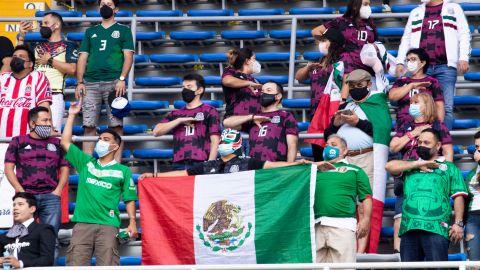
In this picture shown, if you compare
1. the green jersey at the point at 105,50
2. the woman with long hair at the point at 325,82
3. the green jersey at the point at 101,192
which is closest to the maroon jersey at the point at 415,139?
the woman with long hair at the point at 325,82

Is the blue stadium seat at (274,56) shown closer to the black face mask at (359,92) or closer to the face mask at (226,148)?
the black face mask at (359,92)

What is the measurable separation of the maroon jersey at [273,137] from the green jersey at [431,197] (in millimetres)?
1433

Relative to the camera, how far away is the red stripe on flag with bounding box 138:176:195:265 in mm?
10828

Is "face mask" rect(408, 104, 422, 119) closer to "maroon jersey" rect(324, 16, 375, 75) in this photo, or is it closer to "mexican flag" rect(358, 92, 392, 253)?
"mexican flag" rect(358, 92, 392, 253)

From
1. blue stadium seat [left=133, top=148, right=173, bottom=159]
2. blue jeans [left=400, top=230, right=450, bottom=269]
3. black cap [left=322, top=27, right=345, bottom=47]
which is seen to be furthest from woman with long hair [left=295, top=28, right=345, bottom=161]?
blue jeans [left=400, top=230, right=450, bottom=269]

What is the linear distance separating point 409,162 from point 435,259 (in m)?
0.89

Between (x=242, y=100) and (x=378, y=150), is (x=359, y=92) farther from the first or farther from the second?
(x=242, y=100)

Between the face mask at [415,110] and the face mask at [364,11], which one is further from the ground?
the face mask at [364,11]

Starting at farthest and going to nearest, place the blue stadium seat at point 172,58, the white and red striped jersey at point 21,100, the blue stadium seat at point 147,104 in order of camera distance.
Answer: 1. the blue stadium seat at point 172,58
2. the blue stadium seat at point 147,104
3. the white and red striped jersey at point 21,100

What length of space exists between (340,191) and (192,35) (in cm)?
555

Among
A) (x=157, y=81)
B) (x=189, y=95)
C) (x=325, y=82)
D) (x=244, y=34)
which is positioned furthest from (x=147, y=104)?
(x=325, y=82)

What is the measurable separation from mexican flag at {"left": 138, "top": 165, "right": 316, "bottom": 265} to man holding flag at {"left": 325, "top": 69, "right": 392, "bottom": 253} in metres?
1.00

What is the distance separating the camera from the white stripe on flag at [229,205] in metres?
10.6

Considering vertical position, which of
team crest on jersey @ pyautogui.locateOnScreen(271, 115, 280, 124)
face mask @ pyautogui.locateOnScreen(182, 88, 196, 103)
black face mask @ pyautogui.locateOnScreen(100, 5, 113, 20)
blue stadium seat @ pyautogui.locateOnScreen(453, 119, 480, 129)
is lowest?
blue stadium seat @ pyautogui.locateOnScreen(453, 119, 480, 129)
